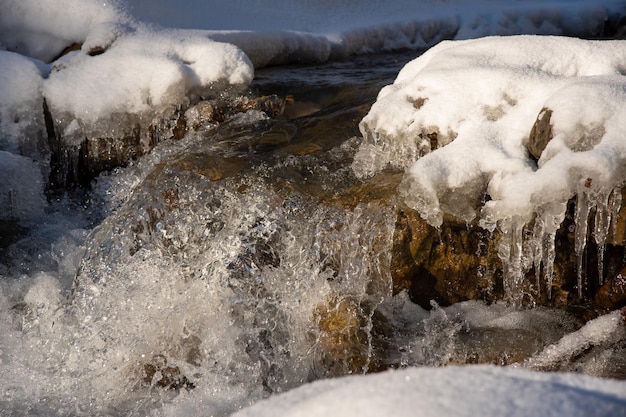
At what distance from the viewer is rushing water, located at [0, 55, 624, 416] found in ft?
9.04

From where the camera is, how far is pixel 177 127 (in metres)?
4.18

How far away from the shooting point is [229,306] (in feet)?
9.89

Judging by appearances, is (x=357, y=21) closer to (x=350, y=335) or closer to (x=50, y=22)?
(x=50, y=22)

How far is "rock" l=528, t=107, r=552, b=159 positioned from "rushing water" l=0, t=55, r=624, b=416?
61cm

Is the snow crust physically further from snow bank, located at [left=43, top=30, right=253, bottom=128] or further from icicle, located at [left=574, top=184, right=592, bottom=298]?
snow bank, located at [left=43, top=30, right=253, bottom=128]

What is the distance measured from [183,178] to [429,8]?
5017mm

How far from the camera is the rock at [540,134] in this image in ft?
9.02

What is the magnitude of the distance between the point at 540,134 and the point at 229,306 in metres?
1.48

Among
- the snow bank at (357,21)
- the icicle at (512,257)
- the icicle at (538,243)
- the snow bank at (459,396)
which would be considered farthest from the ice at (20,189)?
the snow bank at (459,396)

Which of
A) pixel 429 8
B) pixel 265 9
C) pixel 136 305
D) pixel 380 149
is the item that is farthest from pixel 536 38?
pixel 429 8

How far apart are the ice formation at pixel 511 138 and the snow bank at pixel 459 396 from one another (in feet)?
4.97

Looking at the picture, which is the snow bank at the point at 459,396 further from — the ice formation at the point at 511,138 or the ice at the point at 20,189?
the ice at the point at 20,189

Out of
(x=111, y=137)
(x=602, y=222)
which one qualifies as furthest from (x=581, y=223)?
(x=111, y=137)

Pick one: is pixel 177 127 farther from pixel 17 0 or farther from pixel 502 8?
pixel 502 8
